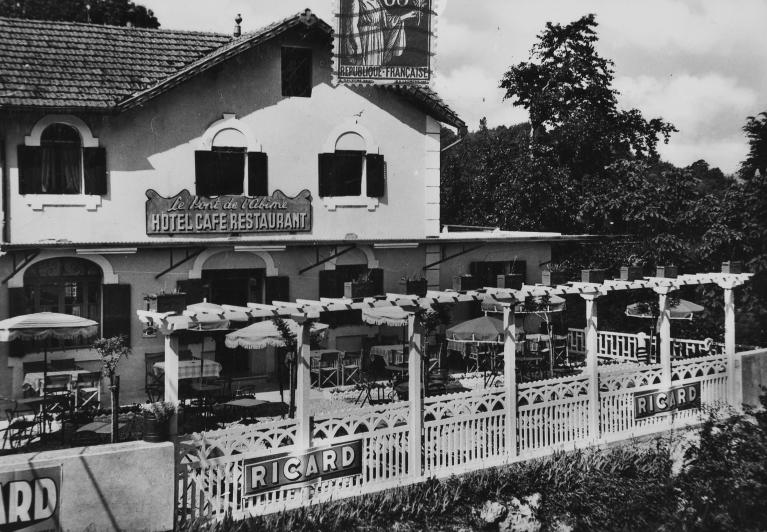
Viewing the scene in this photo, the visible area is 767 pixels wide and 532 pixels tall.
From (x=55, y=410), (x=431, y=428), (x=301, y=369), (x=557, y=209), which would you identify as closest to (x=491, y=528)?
(x=431, y=428)

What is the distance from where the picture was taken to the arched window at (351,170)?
18312 millimetres

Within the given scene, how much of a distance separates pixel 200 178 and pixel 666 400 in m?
10.1

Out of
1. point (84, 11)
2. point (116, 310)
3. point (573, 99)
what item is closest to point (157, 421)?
point (116, 310)

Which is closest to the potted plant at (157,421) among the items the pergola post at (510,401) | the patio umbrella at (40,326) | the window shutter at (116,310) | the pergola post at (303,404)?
the pergola post at (303,404)

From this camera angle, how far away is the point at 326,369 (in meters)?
16.6

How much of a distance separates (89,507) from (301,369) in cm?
305

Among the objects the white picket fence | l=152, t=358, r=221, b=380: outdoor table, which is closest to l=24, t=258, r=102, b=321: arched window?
l=152, t=358, r=221, b=380: outdoor table

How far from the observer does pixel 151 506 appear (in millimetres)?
9016

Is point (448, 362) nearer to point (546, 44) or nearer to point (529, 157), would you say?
point (529, 157)

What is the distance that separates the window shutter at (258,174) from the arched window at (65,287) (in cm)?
363

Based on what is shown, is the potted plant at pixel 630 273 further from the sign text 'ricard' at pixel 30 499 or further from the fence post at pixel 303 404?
the sign text 'ricard' at pixel 30 499

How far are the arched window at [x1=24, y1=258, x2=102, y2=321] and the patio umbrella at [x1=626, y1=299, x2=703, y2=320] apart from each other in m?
11.2

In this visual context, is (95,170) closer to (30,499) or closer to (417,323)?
(417,323)

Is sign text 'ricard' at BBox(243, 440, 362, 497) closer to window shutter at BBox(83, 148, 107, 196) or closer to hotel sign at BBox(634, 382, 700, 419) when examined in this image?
hotel sign at BBox(634, 382, 700, 419)
